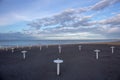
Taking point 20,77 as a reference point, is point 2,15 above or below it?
above

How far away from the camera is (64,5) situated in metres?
5.42

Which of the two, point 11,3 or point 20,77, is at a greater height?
point 11,3

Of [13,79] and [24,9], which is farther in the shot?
[24,9]

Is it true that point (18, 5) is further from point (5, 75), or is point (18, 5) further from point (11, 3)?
point (5, 75)

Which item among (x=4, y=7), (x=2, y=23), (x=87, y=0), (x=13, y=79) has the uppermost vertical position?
(x=87, y=0)

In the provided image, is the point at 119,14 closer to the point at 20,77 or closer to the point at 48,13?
Result: the point at 48,13

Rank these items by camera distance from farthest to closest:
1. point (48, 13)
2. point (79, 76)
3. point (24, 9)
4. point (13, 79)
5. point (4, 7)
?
point (48, 13), point (24, 9), point (4, 7), point (79, 76), point (13, 79)

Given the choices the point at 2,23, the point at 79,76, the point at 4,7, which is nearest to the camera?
the point at 79,76

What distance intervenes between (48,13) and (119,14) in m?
3.54

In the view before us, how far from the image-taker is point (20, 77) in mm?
3244

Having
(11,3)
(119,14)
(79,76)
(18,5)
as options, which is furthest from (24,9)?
(119,14)

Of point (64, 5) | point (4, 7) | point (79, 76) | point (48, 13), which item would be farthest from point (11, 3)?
point (79, 76)

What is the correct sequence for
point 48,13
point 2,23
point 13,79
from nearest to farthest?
point 13,79
point 2,23
point 48,13

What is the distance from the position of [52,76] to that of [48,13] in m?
3.36
